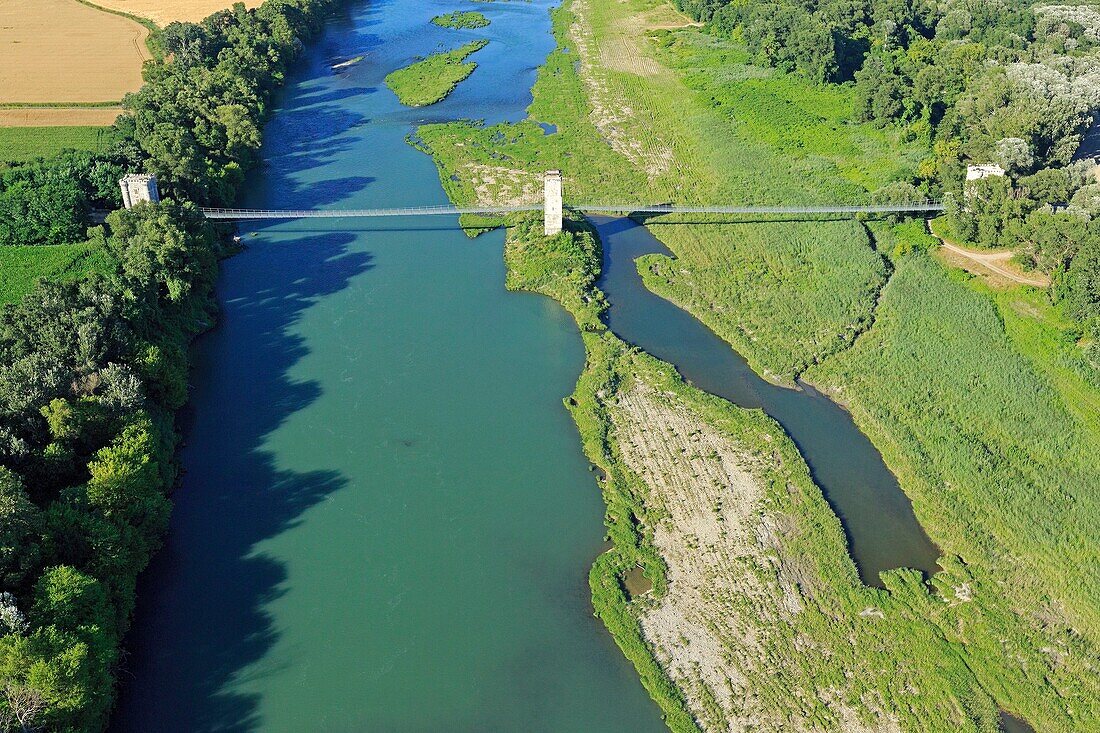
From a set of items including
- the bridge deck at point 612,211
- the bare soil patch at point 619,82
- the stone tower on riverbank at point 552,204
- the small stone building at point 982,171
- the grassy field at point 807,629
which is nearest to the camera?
the grassy field at point 807,629

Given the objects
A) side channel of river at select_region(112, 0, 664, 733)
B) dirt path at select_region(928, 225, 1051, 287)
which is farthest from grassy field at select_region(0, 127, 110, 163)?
dirt path at select_region(928, 225, 1051, 287)

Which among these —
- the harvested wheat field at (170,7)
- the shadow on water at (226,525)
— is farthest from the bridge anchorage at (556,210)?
the harvested wheat field at (170,7)

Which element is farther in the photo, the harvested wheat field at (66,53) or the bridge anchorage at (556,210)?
the harvested wheat field at (66,53)

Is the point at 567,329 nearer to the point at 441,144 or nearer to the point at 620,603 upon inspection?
the point at 620,603

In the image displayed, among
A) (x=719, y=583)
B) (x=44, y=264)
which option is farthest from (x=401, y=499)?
(x=44, y=264)

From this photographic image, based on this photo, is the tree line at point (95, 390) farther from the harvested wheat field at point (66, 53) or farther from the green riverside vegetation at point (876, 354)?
the harvested wheat field at point (66, 53)

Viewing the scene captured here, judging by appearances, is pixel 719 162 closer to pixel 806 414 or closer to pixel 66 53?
pixel 806 414
